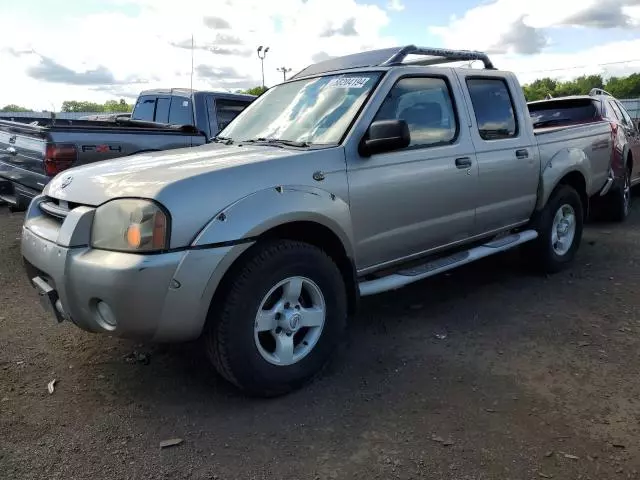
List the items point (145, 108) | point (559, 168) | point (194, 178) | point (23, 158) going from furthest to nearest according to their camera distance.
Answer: point (145, 108)
point (23, 158)
point (559, 168)
point (194, 178)

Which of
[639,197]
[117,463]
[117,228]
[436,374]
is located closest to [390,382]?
[436,374]

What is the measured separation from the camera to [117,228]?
2842 millimetres

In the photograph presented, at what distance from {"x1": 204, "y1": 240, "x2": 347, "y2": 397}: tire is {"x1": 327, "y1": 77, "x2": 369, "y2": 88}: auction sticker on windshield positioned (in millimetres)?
1330

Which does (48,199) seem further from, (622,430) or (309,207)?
(622,430)

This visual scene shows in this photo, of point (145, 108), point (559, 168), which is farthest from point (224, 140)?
point (145, 108)

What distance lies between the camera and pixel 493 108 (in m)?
4.84

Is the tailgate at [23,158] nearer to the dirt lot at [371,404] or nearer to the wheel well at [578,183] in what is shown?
the dirt lot at [371,404]

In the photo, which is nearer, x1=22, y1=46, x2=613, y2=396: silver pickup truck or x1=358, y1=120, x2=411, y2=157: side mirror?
x1=22, y1=46, x2=613, y2=396: silver pickup truck

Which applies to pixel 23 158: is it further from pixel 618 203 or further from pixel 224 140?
pixel 618 203

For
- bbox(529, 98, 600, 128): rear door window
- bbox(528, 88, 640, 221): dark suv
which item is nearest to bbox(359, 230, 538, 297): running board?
bbox(528, 88, 640, 221): dark suv

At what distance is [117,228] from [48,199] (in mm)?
1046

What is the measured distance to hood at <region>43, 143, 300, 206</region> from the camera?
9.62 ft

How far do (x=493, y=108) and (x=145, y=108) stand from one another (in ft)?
19.4

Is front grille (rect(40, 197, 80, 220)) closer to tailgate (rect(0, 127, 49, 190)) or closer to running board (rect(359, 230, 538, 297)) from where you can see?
running board (rect(359, 230, 538, 297))
